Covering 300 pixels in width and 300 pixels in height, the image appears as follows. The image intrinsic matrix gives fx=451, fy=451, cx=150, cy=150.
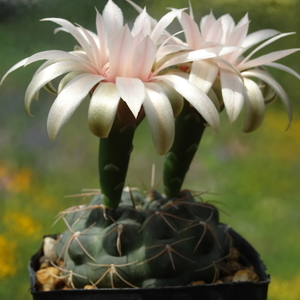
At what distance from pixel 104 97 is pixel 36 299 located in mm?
341

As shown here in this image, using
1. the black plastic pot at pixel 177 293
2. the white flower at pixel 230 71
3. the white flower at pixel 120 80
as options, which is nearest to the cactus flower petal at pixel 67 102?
the white flower at pixel 120 80

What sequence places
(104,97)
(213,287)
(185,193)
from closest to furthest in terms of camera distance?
(104,97)
(213,287)
(185,193)

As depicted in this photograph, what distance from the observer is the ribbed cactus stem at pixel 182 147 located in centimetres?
71

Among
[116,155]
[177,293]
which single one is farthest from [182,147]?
[177,293]

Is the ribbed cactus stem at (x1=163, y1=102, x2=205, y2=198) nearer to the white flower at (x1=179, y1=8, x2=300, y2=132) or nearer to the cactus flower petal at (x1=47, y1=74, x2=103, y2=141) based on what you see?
the white flower at (x1=179, y1=8, x2=300, y2=132)

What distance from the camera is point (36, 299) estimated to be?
0.68 metres

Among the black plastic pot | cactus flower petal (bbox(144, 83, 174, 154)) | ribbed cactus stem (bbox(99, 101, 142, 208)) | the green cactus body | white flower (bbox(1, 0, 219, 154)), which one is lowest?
the black plastic pot

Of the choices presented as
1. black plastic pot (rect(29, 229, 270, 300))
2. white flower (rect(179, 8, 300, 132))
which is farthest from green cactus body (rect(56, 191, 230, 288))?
white flower (rect(179, 8, 300, 132))

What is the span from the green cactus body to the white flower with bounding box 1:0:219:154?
7.6 inches

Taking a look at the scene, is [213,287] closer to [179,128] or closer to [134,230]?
[134,230]

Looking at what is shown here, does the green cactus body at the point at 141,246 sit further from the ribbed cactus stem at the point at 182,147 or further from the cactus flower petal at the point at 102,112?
the cactus flower petal at the point at 102,112

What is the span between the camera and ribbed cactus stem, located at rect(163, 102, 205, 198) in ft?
2.34

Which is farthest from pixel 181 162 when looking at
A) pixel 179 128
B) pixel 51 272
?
pixel 51 272

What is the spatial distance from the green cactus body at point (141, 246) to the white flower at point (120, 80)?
0.19 meters
